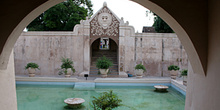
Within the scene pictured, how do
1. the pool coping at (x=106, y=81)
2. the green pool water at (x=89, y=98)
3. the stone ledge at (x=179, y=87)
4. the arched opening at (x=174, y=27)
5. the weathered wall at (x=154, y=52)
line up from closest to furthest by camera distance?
the arched opening at (x=174, y=27)
the green pool water at (x=89, y=98)
the stone ledge at (x=179, y=87)
the pool coping at (x=106, y=81)
the weathered wall at (x=154, y=52)

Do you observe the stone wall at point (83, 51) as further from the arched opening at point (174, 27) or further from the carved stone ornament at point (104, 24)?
the arched opening at point (174, 27)

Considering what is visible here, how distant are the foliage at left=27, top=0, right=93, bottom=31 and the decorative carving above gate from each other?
4999mm

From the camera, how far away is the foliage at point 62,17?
15703mm

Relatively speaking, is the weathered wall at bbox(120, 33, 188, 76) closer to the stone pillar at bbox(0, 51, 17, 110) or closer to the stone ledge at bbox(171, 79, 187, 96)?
the stone ledge at bbox(171, 79, 187, 96)

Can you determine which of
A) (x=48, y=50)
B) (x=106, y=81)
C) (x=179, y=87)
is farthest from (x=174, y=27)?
(x=48, y=50)

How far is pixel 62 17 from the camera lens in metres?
16.0

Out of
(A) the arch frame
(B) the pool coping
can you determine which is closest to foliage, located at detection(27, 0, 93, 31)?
(B) the pool coping

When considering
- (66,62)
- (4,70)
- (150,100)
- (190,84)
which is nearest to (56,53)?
(66,62)

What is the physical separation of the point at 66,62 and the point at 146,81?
468 centimetres

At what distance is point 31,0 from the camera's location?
82.5 inches

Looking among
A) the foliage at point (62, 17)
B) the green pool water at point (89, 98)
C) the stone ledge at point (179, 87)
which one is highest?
the foliage at point (62, 17)

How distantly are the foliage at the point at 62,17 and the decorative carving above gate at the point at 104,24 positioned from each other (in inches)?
197

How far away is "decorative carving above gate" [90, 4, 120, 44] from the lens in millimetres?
11258

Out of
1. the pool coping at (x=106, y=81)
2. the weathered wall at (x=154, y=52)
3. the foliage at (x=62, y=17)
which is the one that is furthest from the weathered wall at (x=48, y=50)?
the foliage at (x=62, y=17)
